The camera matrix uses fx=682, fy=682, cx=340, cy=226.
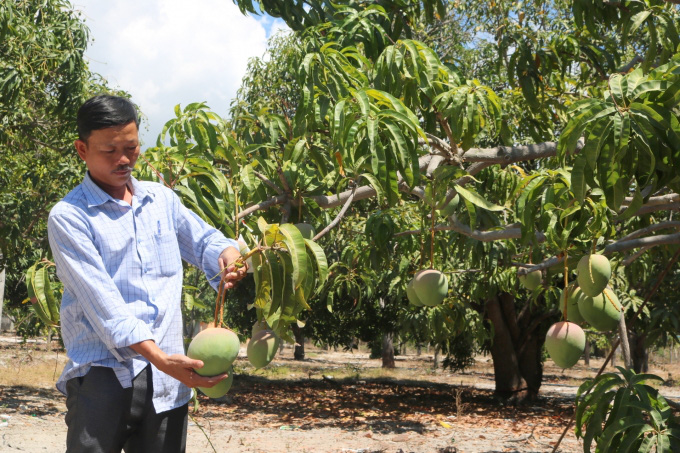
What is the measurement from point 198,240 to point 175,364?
1.58ft

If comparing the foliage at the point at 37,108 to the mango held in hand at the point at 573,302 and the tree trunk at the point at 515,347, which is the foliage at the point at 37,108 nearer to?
the mango held in hand at the point at 573,302

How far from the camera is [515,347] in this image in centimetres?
1062

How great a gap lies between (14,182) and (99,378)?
7.08m

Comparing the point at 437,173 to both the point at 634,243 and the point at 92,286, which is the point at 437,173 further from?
the point at 92,286

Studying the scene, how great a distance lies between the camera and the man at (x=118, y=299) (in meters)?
1.42

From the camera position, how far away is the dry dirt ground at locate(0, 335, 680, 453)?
6398 mm

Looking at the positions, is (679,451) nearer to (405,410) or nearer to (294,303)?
(294,303)

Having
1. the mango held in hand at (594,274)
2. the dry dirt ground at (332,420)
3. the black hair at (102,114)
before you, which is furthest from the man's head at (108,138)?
the dry dirt ground at (332,420)

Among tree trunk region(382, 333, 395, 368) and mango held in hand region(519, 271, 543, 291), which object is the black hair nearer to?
mango held in hand region(519, 271, 543, 291)

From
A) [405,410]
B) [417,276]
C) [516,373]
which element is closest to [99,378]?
[417,276]

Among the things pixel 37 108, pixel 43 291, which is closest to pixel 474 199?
pixel 43 291

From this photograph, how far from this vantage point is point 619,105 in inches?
74.0

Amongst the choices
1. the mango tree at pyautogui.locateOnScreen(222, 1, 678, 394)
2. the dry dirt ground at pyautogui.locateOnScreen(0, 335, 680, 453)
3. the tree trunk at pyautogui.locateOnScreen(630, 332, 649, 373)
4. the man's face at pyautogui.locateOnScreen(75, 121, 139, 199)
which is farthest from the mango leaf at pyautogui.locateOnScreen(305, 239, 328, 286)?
the tree trunk at pyautogui.locateOnScreen(630, 332, 649, 373)

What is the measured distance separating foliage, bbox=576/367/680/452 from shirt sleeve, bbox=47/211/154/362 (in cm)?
173
